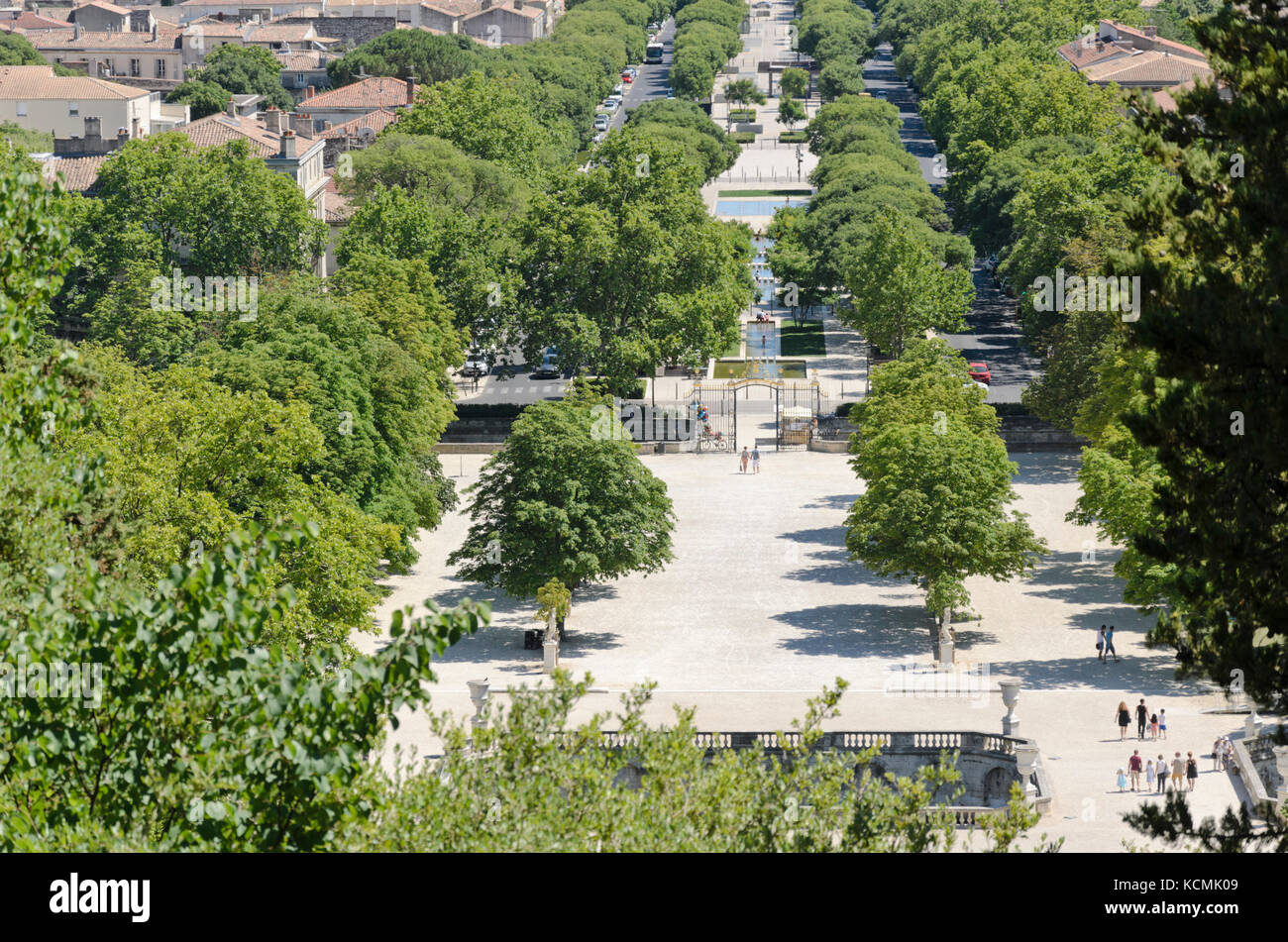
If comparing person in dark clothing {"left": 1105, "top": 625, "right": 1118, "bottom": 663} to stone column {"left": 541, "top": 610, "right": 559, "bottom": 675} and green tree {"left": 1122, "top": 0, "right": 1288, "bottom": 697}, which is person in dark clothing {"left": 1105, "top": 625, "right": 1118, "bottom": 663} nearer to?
stone column {"left": 541, "top": 610, "right": 559, "bottom": 675}

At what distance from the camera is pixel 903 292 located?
9856 cm

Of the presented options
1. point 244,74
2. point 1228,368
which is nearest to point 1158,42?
point 244,74

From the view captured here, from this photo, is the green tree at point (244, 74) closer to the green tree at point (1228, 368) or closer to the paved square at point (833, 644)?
the paved square at point (833, 644)

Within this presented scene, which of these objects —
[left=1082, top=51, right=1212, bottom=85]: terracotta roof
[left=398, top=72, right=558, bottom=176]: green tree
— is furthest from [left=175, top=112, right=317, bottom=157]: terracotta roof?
[left=1082, top=51, right=1212, bottom=85]: terracotta roof

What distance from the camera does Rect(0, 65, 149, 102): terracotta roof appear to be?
136875mm

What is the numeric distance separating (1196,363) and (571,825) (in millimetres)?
9326

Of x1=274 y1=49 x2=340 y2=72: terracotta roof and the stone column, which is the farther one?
x1=274 y1=49 x2=340 y2=72: terracotta roof

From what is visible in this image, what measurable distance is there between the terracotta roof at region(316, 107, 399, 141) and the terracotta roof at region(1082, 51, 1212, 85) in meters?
48.2

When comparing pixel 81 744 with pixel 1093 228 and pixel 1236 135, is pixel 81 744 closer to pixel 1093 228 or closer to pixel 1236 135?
pixel 1236 135

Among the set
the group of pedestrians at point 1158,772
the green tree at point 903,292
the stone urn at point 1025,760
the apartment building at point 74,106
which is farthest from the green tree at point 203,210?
the group of pedestrians at point 1158,772

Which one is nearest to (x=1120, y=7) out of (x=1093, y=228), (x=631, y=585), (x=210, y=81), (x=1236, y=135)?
(x=210, y=81)

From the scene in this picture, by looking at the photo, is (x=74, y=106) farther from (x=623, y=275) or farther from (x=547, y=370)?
(x=623, y=275)

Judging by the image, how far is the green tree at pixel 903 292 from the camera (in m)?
98.6

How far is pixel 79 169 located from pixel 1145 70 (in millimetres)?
78642
